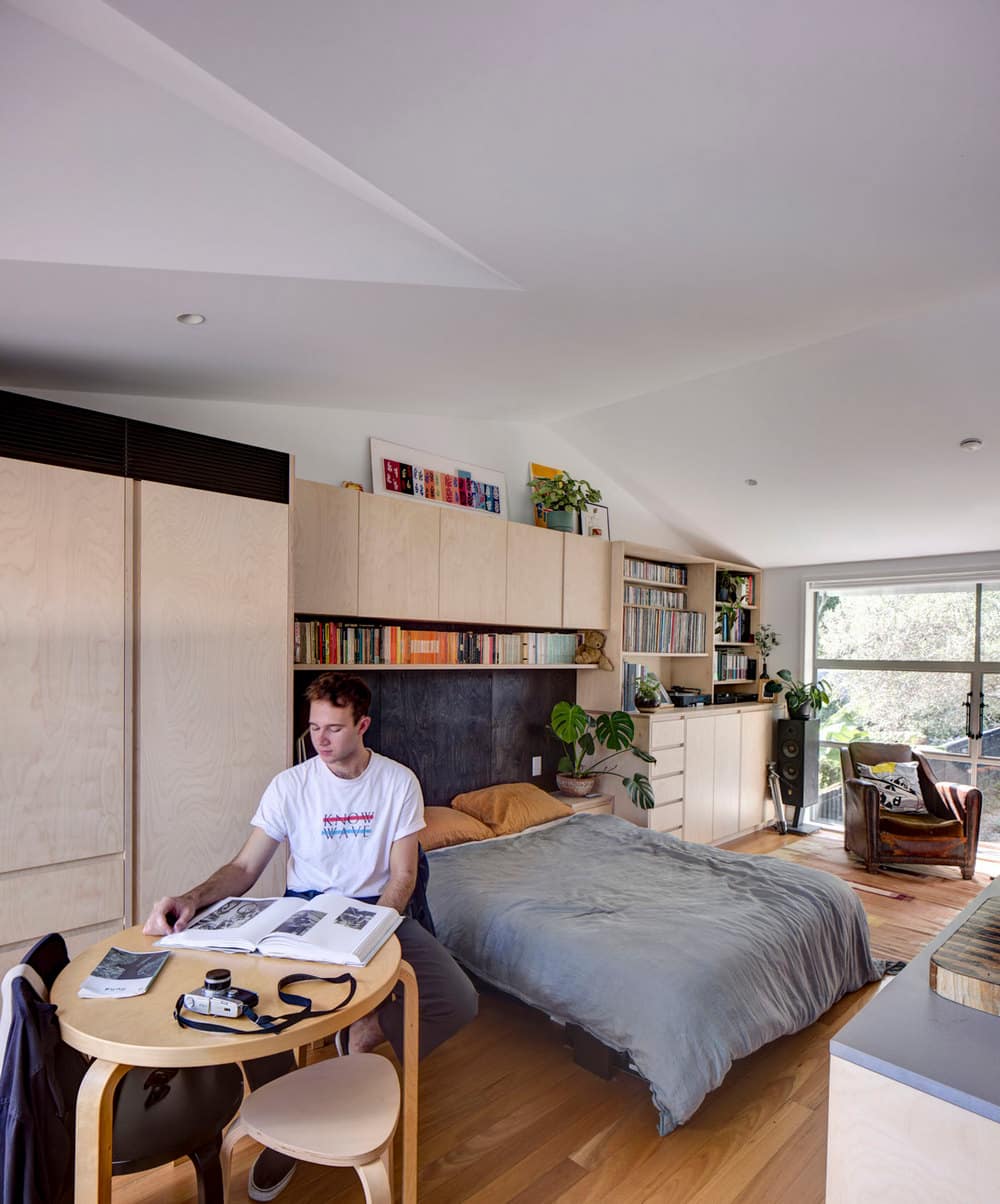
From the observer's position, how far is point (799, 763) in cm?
582

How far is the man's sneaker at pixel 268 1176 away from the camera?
1.94 metres

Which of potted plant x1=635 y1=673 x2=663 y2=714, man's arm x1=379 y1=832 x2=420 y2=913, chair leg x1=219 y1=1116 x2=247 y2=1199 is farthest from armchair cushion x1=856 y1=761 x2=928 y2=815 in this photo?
chair leg x1=219 y1=1116 x2=247 y2=1199

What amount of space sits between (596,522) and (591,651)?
2.91ft

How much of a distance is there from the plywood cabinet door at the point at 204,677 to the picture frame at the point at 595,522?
7.92 feet

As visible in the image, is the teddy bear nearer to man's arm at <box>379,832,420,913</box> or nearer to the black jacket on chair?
man's arm at <box>379,832,420,913</box>

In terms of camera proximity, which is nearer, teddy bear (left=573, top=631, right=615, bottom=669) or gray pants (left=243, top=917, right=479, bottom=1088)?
gray pants (left=243, top=917, right=479, bottom=1088)

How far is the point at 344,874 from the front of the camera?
2266 mm

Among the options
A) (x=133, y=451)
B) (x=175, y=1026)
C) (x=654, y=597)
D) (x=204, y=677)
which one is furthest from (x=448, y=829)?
(x=654, y=597)

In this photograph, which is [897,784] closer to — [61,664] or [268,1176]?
[268,1176]

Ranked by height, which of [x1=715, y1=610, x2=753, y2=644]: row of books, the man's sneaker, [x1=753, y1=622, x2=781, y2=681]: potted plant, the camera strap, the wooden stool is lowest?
the man's sneaker

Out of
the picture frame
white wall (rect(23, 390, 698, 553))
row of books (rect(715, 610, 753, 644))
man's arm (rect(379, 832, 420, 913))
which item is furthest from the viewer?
row of books (rect(715, 610, 753, 644))

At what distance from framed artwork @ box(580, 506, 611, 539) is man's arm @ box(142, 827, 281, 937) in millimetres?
3018

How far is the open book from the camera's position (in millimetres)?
1632

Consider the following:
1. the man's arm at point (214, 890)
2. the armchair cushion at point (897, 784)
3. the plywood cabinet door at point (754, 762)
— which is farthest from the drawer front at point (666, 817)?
the man's arm at point (214, 890)
